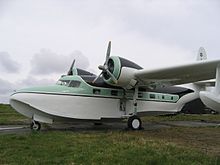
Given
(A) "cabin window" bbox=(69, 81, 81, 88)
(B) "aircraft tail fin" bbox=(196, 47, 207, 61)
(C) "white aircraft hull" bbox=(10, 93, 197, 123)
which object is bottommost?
(C) "white aircraft hull" bbox=(10, 93, 197, 123)

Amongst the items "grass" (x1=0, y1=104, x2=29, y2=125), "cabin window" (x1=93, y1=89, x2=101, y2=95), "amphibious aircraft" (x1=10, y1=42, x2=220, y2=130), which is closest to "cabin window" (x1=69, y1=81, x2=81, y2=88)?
"amphibious aircraft" (x1=10, y1=42, x2=220, y2=130)

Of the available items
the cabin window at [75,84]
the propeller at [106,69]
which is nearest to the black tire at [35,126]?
the cabin window at [75,84]

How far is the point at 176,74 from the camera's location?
1387cm

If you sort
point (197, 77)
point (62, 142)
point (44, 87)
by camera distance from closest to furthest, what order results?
point (62, 142)
point (44, 87)
point (197, 77)

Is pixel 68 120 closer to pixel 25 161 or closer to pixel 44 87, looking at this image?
pixel 44 87

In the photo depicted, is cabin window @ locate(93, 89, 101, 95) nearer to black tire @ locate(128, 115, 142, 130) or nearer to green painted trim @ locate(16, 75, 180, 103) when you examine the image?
green painted trim @ locate(16, 75, 180, 103)

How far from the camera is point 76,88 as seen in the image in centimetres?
1470

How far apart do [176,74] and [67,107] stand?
212 inches

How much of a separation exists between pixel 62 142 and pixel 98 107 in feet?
20.7

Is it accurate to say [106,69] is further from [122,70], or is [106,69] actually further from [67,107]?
[67,107]

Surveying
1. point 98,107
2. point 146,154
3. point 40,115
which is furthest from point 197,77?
point 146,154

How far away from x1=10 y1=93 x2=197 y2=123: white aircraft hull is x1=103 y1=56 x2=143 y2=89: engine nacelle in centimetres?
144

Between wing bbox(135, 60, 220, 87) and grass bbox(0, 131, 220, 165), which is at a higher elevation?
wing bbox(135, 60, 220, 87)

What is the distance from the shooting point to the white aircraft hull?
1344 centimetres
